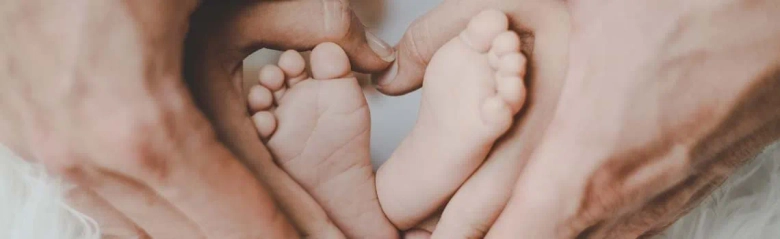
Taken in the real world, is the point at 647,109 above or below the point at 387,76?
below

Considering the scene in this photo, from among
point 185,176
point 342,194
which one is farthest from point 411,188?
point 185,176

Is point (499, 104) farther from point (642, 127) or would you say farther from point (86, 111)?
point (86, 111)

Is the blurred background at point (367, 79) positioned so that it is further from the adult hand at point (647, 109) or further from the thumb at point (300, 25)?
the adult hand at point (647, 109)

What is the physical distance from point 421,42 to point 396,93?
0.05m

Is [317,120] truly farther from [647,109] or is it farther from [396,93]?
[647,109]

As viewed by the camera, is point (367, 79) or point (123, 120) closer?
point (123, 120)

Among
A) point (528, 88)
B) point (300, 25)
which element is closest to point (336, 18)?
point (300, 25)

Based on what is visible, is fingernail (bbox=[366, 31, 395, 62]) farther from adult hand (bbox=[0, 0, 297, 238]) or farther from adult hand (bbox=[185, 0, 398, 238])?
adult hand (bbox=[0, 0, 297, 238])

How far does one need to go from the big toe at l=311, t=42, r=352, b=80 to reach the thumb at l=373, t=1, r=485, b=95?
0.05 meters

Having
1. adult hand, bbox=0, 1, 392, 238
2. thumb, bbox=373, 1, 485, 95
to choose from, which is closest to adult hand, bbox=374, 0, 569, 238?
thumb, bbox=373, 1, 485, 95

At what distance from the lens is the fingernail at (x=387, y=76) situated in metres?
0.55

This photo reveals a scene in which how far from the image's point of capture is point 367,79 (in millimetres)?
583

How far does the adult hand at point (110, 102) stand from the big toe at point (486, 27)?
17 cm

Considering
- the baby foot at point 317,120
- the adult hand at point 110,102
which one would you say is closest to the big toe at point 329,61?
the baby foot at point 317,120
